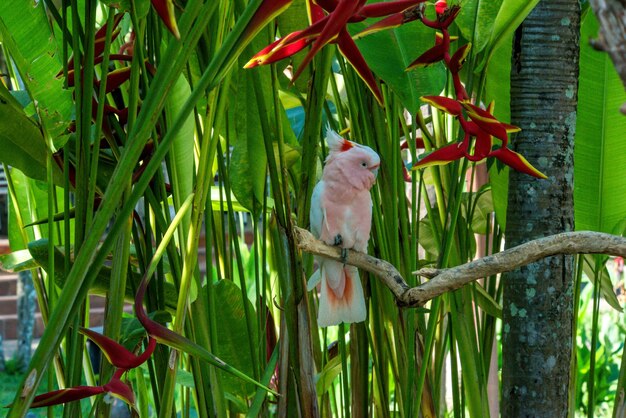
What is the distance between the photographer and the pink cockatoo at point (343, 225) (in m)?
0.77

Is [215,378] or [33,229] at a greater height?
[33,229]

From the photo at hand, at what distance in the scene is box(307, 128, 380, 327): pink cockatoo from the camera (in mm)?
771

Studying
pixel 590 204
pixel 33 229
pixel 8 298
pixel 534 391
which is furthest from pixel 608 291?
pixel 8 298

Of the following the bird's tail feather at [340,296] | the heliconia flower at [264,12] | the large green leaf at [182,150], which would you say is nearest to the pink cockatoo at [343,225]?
the bird's tail feather at [340,296]

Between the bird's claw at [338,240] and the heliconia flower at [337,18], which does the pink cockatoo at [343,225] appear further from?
the heliconia flower at [337,18]

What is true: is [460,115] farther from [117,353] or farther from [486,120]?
[117,353]

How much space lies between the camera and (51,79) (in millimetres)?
555

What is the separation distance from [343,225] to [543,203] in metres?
0.22

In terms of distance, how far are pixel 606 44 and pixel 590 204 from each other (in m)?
0.70

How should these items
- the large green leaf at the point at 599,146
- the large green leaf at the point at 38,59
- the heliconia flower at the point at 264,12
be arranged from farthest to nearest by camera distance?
the large green leaf at the point at 599,146 < the large green leaf at the point at 38,59 < the heliconia flower at the point at 264,12

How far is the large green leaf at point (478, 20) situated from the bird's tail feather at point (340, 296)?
253 millimetres

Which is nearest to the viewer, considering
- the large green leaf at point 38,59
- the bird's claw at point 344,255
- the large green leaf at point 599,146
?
the large green leaf at point 38,59

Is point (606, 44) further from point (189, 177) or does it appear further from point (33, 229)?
point (33, 229)

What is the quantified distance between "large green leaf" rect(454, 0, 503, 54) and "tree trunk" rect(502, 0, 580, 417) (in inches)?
5.6
